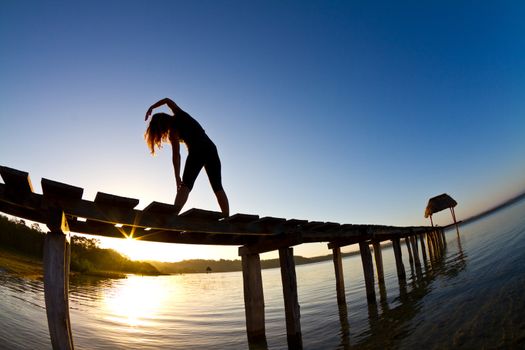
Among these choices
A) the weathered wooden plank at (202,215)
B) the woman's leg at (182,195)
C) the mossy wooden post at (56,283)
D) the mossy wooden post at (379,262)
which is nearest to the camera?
the mossy wooden post at (56,283)

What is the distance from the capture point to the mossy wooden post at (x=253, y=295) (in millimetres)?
6129

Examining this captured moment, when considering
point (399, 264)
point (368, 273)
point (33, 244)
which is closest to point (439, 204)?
point (399, 264)

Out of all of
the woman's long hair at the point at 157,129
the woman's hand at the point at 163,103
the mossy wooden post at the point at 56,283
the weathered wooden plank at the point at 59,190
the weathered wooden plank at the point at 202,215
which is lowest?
the mossy wooden post at the point at 56,283

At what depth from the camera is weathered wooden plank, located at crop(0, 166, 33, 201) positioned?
A: 2.62 m

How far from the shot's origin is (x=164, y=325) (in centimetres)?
1029

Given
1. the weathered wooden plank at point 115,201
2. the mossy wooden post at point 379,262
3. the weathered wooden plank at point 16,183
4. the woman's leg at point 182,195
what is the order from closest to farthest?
the weathered wooden plank at point 16,183 → the weathered wooden plank at point 115,201 → the woman's leg at point 182,195 → the mossy wooden post at point 379,262

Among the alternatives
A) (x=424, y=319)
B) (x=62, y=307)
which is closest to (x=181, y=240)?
(x=62, y=307)

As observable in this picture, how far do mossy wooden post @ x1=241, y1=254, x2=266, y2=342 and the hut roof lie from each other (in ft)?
124

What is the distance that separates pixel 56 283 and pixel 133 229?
1435mm

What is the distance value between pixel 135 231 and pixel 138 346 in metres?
4.23

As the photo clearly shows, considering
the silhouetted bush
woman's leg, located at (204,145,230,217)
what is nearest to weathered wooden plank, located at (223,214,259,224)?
woman's leg, located at (204,145,230,217)

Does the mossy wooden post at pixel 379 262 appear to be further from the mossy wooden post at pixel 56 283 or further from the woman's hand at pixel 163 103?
the mossy wooden post at pixel 56 283

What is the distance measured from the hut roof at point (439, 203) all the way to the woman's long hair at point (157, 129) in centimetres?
4038

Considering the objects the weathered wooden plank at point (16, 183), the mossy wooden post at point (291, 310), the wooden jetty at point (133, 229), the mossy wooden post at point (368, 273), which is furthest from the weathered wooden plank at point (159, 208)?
the mossy wooden post at point (368, 273)
